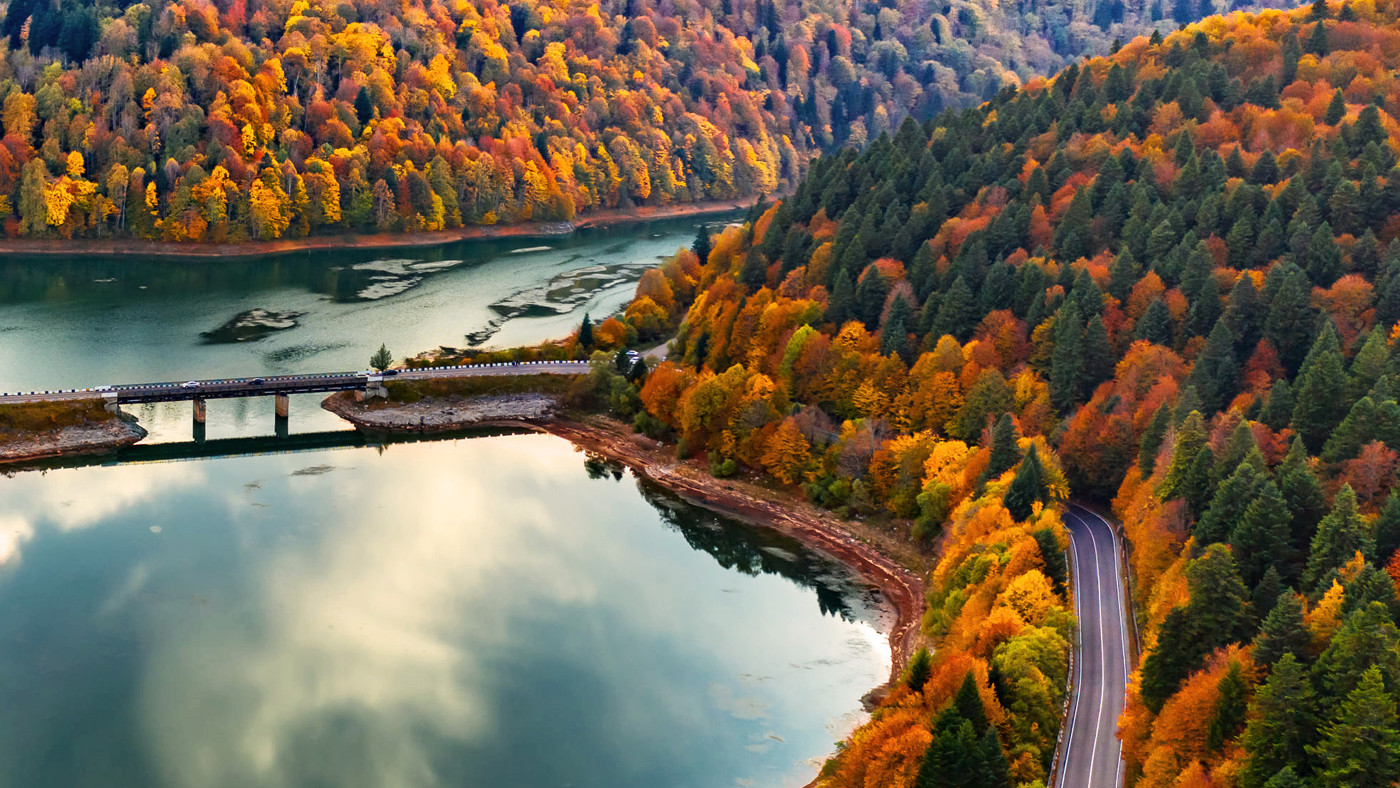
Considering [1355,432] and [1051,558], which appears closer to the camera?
[1355,432]

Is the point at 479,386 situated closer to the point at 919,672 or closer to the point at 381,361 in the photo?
the point at 381,361

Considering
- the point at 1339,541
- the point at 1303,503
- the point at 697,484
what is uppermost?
the point at 1303,503

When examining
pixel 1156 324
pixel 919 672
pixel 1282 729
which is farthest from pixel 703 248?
pixel 1282 729

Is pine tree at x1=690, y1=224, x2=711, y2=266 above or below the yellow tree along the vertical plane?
above

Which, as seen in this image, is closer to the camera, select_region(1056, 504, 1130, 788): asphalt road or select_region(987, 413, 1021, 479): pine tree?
select_region(1056, 504, 1130, 788): asphalt road

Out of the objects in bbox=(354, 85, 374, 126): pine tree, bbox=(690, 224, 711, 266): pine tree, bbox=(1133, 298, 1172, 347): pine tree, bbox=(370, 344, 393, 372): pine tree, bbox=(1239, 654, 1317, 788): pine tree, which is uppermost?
bbox=(354, 85, 374, 126): pine tree

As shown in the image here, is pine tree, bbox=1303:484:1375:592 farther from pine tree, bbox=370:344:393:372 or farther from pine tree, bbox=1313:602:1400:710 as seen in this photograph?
pine tree, bbox=370:344:393:372

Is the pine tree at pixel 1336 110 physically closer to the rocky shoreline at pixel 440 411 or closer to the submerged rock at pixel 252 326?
the rocky shoreline at pixel 440 411

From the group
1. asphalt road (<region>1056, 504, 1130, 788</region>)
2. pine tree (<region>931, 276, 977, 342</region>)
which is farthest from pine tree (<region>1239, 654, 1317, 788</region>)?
pine tree (<region>931, 276, 977, 342</region>)
